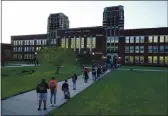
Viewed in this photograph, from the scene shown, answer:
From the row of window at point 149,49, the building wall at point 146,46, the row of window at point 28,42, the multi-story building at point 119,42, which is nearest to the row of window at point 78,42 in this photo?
the multi-story building at point 119,42

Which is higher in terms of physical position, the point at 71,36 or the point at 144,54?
the point at 71,36

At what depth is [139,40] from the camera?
68312mm

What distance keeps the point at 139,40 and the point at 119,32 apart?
23.3ft

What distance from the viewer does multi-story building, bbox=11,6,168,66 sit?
6588 cm

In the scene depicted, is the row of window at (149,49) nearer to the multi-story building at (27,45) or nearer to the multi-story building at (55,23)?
the multi-story building at (55,23)

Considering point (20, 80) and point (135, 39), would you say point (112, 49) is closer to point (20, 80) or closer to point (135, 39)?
point (135, 39)

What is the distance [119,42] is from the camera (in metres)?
70.7

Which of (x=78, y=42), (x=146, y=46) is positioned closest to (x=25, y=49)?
(x=78, y=42)

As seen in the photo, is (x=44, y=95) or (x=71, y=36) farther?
(x=71, y=36)

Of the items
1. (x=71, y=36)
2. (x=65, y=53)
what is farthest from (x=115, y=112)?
(x=71, y=36)

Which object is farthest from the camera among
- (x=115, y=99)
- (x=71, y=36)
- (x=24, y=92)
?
(x=71, y=36)

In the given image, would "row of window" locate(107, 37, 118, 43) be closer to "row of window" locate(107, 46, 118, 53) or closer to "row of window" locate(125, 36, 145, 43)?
"row of window" locate(107, 46, 118, 53)

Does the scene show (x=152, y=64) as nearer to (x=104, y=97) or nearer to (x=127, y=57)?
(x=127, y=57)

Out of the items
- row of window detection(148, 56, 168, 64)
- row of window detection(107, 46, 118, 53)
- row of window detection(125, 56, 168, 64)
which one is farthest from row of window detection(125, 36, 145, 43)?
row of window detection(148, 56, 168, 64)
